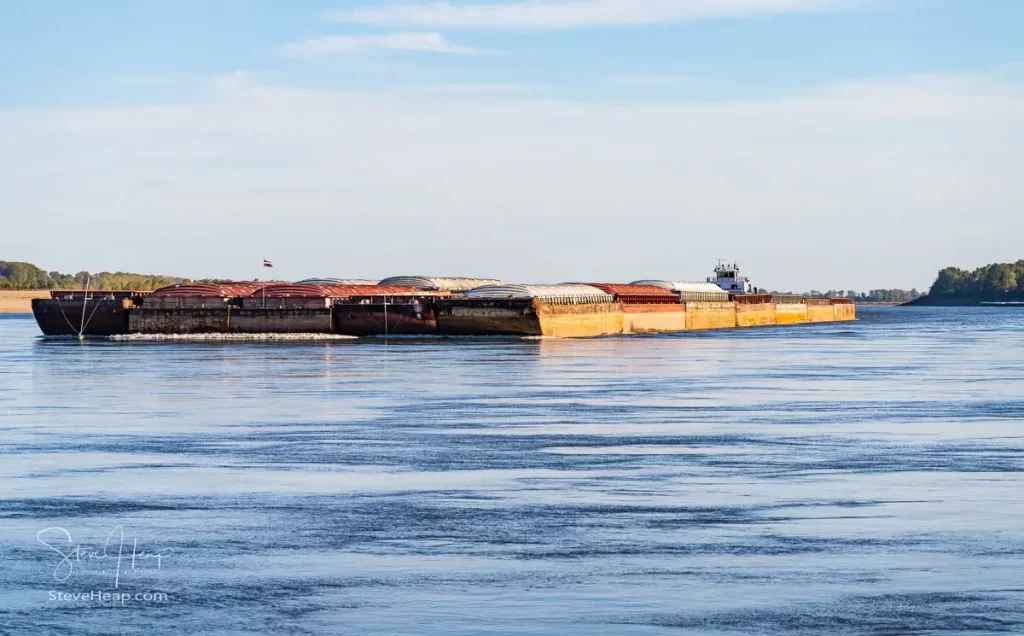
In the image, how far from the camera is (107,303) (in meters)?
113

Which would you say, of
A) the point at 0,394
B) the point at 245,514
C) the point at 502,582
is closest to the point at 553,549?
the point at 502,582

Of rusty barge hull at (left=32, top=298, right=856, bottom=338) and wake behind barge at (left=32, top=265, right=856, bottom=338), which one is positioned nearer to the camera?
rusty barge hull at (left=32, top=298, right=856, bottom=338)

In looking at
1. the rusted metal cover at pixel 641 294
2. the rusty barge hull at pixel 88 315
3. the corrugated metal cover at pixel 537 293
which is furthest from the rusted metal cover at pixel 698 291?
the rusty barge hull at pixel 88 315

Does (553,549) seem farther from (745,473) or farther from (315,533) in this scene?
(745,473)

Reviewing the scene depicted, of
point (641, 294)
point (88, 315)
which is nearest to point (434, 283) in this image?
point (641, 294)

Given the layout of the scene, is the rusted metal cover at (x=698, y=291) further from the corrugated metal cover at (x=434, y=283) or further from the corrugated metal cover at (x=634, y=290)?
the corrugated metal cover at (x=434, y=283)

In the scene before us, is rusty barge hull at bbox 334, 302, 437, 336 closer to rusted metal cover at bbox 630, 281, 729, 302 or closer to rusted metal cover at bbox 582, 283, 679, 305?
rusted metal cover at bbox 582, 283, 679, 305

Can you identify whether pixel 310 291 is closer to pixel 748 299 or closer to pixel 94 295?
pixel 94 295

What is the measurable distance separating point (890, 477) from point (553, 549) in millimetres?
9839

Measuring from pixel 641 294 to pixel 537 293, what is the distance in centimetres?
4651

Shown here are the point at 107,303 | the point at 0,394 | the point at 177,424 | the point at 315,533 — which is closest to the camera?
the point at 315,533

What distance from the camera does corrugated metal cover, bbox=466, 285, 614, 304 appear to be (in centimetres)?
12231

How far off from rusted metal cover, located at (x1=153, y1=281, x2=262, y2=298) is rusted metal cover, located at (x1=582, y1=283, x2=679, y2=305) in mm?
44989

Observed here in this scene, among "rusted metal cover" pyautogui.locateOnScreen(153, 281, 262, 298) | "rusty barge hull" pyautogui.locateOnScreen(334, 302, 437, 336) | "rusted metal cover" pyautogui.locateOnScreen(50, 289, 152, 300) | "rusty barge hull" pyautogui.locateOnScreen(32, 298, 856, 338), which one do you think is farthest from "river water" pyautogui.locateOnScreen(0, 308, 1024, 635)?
"rusted metal cover" pyautogui.locateOnScreen(153, 281, 262, 298)
